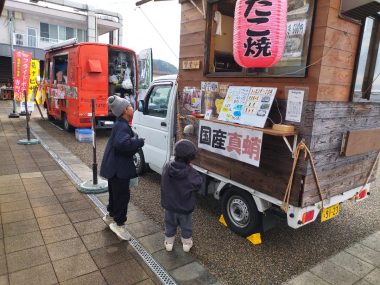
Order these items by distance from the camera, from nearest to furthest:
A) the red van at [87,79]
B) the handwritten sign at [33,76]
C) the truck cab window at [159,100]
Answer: the truck cab window at [159,100]
the red van at [87,79]
the handwritten sign at [33,76]

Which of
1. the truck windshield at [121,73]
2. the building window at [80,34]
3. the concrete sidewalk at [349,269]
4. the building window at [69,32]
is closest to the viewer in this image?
the concrete sidewalk at [349,269]

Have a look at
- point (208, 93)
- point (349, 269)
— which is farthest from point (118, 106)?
point (349, 269)

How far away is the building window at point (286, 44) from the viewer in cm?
280

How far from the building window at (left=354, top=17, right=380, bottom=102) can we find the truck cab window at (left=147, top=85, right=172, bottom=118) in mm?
2800

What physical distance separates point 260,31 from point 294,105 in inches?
31.9

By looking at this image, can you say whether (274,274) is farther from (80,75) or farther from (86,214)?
(80,75)

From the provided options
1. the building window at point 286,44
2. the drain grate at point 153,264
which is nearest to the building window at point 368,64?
the building window at point 286,44

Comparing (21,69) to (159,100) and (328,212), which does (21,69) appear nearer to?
(159,100)

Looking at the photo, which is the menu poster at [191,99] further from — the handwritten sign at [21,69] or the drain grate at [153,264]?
the handwritten sign at [21,69]

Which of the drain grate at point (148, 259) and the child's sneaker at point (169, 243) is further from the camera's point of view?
the child's sneaker at point (169, 243)

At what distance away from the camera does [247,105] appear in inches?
126

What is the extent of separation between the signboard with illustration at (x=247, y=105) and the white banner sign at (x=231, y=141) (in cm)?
11

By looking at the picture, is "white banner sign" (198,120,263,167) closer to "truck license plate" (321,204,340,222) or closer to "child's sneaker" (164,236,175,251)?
"truck license plate" (321,204,340,222)

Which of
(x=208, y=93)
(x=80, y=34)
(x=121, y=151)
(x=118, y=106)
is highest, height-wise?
(x=80, y=34)
